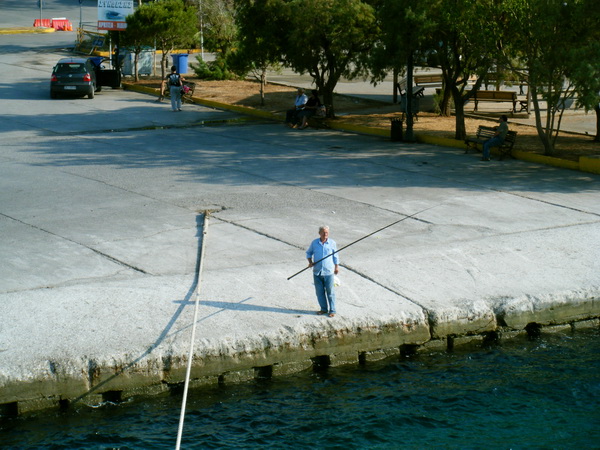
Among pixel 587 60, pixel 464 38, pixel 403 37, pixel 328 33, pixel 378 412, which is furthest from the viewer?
pixel 328 33

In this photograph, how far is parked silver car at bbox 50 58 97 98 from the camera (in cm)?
3347

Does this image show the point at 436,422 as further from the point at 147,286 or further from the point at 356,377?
the point at 147,286

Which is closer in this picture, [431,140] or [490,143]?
[490,143]

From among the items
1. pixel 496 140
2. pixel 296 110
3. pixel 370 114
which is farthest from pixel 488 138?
pixel 370 114

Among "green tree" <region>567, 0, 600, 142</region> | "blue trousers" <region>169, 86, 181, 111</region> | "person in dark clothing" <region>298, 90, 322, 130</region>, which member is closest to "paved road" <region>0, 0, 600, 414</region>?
"green tree" <region>567, 0, 600, 142</region>

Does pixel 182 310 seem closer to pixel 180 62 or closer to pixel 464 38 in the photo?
pixel 464 38

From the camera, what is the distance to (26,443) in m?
9.88

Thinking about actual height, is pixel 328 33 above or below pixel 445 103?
above

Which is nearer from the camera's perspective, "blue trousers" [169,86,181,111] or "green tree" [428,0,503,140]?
"green tree" [428,0,503,140]

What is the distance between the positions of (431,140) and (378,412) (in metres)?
15.4

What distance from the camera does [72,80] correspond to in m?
33.6

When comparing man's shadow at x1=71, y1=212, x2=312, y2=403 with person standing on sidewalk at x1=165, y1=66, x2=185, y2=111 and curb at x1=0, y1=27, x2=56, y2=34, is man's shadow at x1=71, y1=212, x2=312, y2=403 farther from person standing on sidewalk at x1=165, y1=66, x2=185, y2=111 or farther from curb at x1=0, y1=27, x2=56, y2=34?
curb at x1=0, y1=27, x2=56, y2=34

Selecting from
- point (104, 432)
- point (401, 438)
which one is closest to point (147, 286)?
point (104, 432)

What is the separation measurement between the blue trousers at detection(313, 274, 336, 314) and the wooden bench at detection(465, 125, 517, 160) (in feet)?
39.5
